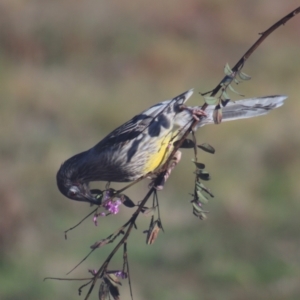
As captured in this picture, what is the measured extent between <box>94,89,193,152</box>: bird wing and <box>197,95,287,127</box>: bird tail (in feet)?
0.51

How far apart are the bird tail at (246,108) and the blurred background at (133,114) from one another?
4.53 meters

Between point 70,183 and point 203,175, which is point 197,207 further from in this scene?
point 70,183

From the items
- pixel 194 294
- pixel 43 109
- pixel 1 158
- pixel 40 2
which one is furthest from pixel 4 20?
pixel 194 294

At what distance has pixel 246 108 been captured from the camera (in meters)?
4.30

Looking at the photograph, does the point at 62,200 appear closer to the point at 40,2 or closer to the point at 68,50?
the point at 68,50

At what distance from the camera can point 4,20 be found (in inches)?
597

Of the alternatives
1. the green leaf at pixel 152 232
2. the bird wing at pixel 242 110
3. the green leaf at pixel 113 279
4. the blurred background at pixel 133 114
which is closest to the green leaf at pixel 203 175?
the green leaf at pixel 152 232

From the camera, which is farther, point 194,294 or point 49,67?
point 49,67

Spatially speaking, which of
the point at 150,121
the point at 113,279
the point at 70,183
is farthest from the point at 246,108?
the point at 113,279

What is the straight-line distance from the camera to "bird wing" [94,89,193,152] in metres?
4.23

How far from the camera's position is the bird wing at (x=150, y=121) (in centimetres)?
423

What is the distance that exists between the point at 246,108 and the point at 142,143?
1.84 feet

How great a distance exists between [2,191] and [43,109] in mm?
2426

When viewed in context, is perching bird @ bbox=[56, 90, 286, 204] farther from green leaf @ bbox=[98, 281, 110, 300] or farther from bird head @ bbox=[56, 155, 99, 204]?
green leaf @ bbox=[98, 281, 110, 300]
